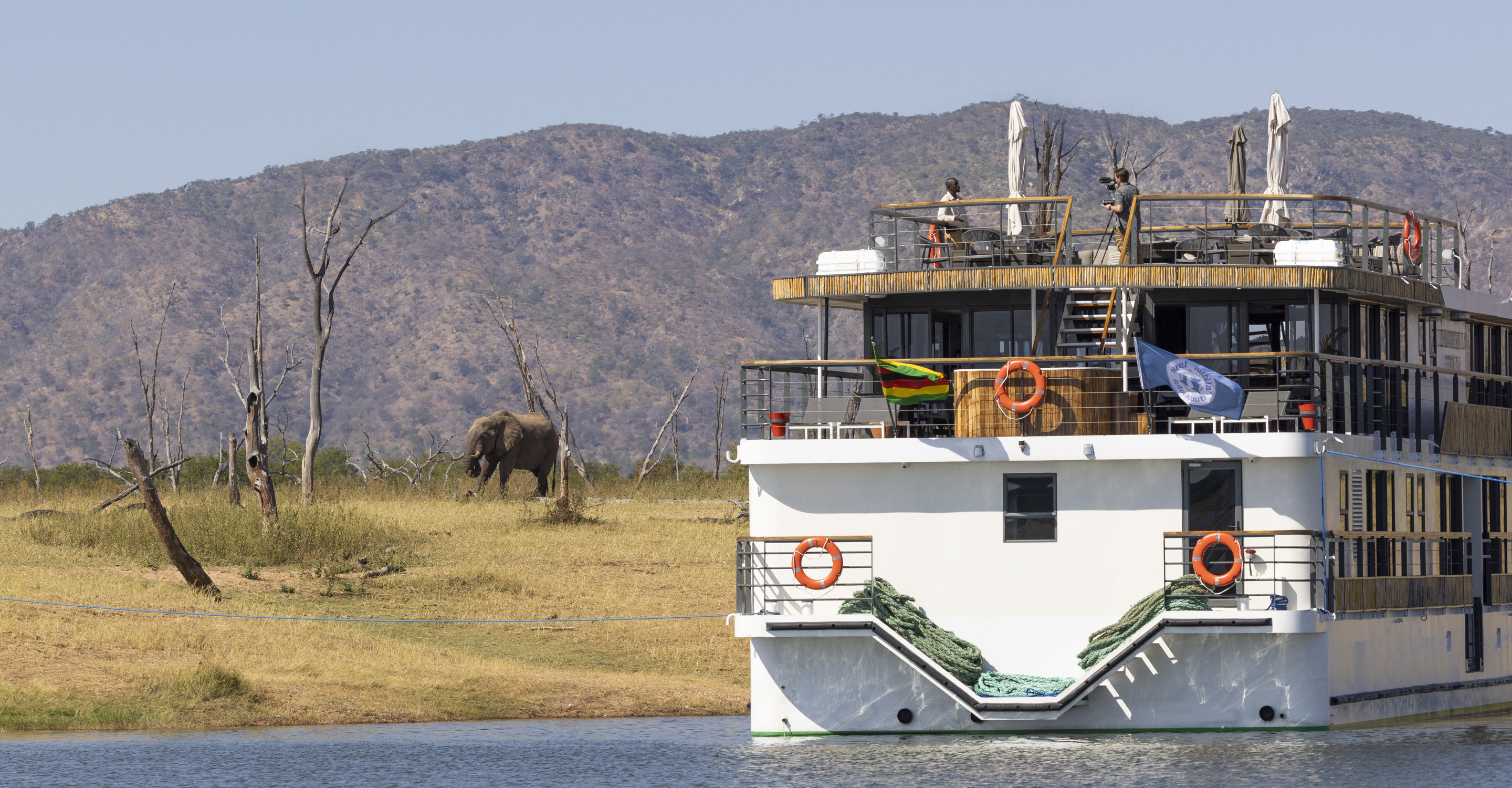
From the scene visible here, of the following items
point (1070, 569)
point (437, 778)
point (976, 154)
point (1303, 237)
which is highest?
point (976, 154)

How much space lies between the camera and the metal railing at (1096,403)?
24.6 meters

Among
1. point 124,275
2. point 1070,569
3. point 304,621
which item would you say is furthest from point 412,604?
point 124,275

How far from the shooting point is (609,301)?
179625 millimetres

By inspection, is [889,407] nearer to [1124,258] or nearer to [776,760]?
[1124,258]

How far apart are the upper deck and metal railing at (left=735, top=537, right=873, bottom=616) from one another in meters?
3.36

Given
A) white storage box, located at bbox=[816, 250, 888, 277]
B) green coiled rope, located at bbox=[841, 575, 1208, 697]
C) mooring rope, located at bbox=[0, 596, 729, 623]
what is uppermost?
white storage box, located at bbox=[816, 250, 888, 277]

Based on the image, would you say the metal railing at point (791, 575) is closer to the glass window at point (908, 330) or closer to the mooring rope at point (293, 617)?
the glass window at point (908, 330)

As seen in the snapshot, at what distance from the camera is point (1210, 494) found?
24438 millimetres

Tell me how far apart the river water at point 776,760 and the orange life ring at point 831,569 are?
1816 millimetres

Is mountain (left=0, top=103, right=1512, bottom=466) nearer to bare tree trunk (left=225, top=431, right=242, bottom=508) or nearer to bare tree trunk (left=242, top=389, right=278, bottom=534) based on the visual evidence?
bare tree trunk (left=225, top=431, right=242, bottom=508)

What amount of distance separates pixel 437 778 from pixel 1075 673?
748 centimetres

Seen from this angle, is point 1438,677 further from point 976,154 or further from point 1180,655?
point 976,154

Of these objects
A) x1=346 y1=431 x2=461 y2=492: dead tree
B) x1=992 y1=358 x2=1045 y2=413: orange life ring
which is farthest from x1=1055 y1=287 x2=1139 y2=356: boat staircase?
x1=346 y1=431 x2=461 y2=492: dead tree

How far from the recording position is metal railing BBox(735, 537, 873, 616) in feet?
81.1
